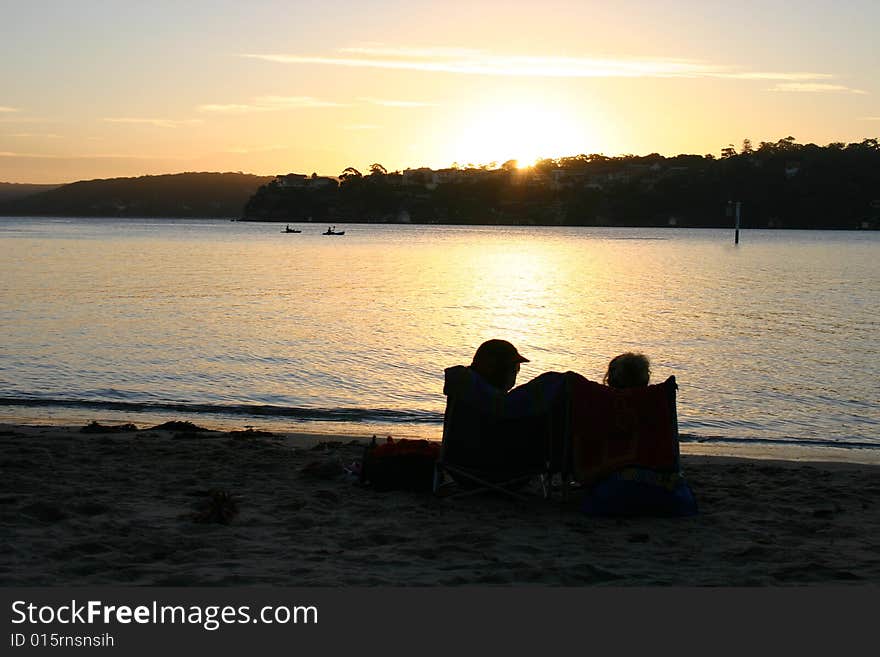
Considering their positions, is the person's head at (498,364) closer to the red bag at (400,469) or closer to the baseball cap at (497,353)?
the baseball cap at (497,353)

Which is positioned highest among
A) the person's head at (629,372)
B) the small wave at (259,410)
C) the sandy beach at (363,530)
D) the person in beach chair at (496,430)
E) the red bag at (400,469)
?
the person's head at (629,372)

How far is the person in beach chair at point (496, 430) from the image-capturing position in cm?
681

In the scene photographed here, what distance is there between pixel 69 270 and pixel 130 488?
39433 millimetres

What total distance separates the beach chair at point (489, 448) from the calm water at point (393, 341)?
4443 millimetres

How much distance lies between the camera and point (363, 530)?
621 cm

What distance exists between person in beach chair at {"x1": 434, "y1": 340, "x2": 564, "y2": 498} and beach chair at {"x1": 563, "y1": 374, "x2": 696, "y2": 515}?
0.19 m

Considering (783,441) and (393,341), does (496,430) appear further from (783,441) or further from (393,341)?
(393,341)

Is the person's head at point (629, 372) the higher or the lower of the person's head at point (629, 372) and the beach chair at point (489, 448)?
the higher

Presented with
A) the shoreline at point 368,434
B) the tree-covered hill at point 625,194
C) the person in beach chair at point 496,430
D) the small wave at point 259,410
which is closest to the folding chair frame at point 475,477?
the person in beach chair at point 496,430

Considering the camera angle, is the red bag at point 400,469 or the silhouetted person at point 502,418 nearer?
the silhouetted person at point 502,418

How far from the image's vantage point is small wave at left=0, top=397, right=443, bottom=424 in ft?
40.7

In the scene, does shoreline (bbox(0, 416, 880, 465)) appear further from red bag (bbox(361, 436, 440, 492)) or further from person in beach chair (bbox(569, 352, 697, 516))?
person in beach chair (bbox(569, 352, 697, 516))

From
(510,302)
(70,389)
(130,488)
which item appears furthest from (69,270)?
(130,488)

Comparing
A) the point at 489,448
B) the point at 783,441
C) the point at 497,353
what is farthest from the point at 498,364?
the point at 783,441
